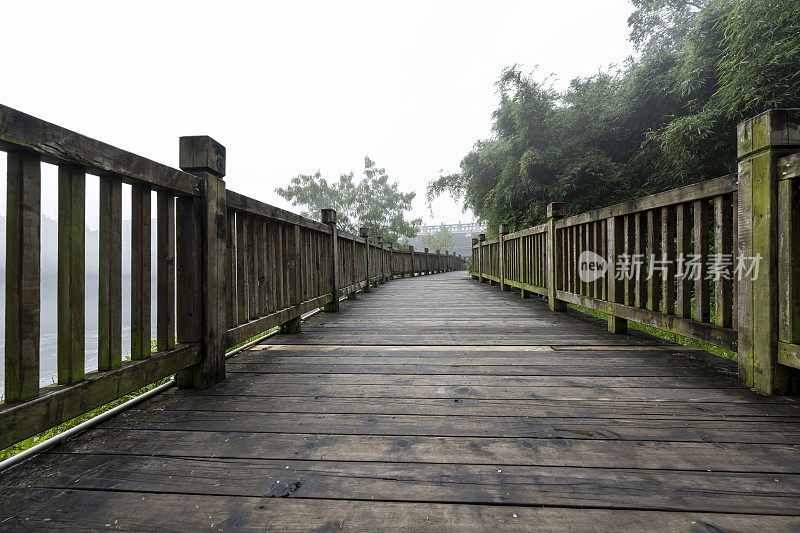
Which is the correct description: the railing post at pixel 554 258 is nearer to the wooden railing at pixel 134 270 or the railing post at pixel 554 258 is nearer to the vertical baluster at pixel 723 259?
the vertical baluster at pixel 723 259

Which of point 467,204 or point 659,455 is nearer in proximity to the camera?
point 659,455

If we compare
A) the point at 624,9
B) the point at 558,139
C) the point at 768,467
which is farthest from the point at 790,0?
the point at 768,467

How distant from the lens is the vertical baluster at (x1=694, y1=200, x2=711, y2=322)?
175cm

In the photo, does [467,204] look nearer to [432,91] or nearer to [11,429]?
[11,429]

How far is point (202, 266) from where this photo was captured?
164cm

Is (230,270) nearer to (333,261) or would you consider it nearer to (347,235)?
(333,261)

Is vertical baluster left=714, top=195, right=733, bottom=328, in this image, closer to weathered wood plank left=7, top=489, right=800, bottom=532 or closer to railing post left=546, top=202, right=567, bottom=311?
weathered wood plank left=7, top=489, right=800, bottom=532

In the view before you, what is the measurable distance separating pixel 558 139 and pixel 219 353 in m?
9.83

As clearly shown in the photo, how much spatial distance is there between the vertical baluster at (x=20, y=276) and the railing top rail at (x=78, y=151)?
0.15 ft

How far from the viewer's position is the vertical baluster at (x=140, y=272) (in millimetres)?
1328

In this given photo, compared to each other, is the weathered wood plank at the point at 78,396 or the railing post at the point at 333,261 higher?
the railing post at the point at 333,261

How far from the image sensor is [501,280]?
21.4ft

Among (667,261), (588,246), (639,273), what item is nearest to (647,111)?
(588,246)

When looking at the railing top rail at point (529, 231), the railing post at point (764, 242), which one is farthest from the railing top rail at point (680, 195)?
the railing top rail at point (529, 231)
